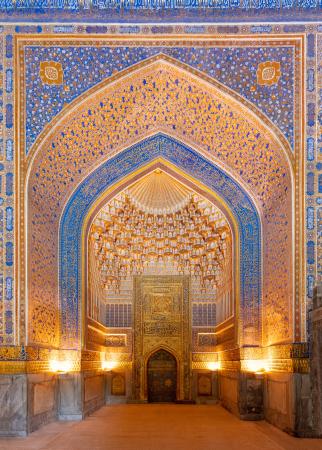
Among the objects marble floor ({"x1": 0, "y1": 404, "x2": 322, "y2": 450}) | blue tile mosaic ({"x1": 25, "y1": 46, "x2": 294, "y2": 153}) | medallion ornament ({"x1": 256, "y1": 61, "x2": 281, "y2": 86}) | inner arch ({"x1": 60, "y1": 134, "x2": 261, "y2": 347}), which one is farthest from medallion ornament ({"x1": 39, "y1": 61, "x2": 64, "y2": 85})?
marble floor ({"x1": 0, "y1": 404, "x2": 322, "y2": 450})

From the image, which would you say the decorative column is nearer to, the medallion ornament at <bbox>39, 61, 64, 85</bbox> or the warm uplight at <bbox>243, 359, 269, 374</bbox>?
the warm uplight at <bbox>243, 359, 269, 374</bbox>

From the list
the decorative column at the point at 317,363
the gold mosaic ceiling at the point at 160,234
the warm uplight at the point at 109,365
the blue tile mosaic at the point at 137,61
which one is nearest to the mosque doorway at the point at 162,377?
the warm uplight at the point at 109,365

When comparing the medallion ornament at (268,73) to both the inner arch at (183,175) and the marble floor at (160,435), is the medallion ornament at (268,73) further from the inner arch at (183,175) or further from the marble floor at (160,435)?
the marble floor at (160,435)

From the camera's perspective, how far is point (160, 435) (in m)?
8.18

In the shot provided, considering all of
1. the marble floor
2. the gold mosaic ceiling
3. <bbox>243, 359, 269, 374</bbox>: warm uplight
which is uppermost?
the gold mosaic ceiling

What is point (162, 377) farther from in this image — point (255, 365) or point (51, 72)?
point (51, 72)

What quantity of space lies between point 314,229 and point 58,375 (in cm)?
443

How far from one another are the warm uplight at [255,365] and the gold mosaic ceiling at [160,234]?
254cm

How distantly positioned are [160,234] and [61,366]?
15.0 ft

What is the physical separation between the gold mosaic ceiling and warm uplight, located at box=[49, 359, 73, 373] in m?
2.78

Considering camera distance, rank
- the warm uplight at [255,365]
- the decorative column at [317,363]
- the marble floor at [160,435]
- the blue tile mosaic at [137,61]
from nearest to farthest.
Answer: the decorative column at [317,363]
the marble floor at [160,435]
the blue tile mosaic at [137,61]
the warm uplight at [255,365]

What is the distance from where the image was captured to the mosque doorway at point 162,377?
13.9m

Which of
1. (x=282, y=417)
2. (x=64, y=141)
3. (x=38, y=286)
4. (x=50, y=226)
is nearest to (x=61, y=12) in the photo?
(x=64, y=141)

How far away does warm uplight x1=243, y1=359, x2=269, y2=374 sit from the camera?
9.40 meters
